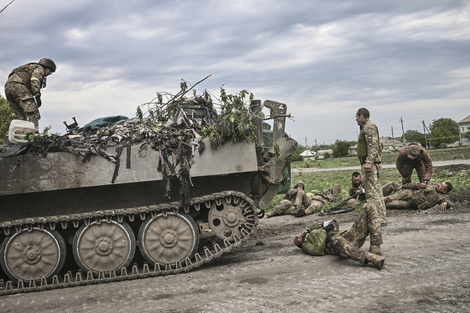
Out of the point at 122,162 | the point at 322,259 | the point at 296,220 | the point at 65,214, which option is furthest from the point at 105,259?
the point at 296,220

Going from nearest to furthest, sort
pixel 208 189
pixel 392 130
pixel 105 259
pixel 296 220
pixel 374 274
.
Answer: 1. pixel 374 274
2. pixel 105 259
3. pixel 208 189
4. pixel 296 220
5. pixel 392 130

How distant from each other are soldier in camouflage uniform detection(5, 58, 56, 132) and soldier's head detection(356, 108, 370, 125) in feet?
19.9

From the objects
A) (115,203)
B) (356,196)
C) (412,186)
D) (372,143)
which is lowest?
(356,196)

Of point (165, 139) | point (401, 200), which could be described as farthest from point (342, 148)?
point (165, 139)

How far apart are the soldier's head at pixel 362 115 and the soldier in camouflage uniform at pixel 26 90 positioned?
605 centimetres

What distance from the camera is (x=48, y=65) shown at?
9.31m

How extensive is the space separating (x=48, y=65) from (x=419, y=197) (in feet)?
28.7

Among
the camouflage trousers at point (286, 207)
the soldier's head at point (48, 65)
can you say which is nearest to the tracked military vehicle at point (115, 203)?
the soldier's head at point (48, 65)

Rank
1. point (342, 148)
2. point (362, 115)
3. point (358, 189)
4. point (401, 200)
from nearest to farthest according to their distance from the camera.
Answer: point (362, 115) < point (401, 200) < point (358, 189) < point (342, 148)

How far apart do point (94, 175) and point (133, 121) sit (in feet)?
5.51

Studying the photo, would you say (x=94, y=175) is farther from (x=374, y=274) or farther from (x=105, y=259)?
(x=374, y=274)

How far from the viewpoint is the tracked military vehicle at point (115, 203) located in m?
7.61

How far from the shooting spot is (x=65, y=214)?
26.4 ft

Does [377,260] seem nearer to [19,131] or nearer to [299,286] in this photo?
[299,286]
